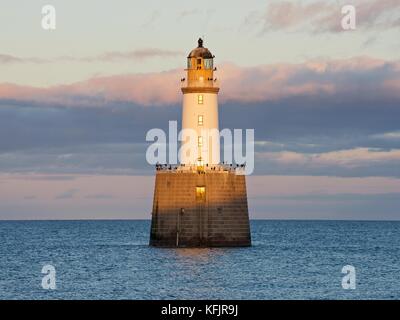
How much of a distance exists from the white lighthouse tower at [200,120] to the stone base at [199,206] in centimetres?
160

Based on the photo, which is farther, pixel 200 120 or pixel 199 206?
pixel 200 120

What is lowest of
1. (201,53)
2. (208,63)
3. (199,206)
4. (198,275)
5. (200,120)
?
(198,275)

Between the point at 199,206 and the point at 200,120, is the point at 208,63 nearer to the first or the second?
the point at 200,120

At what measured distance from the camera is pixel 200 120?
242 feet

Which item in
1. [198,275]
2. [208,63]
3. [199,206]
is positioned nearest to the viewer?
[198,275]

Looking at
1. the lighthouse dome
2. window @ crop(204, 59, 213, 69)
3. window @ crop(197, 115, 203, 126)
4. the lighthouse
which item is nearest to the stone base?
the lighthouse

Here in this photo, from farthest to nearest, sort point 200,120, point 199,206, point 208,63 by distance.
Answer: point 208,63
point 200,120
point 199,206

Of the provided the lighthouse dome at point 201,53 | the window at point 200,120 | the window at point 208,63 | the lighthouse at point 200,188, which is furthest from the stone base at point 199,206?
the lighthouse dome at point 201,53

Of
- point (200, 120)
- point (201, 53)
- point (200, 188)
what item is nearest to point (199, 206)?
point (200, 188)

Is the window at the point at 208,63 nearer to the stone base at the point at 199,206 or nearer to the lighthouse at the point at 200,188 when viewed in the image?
the lighthouse at the point at 200,188

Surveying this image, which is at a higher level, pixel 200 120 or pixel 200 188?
pixel 200 120

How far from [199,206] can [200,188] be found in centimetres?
117

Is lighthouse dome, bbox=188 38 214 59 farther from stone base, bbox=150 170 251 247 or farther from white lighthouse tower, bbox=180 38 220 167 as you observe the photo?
stone base, bbox=150 170 251 247
